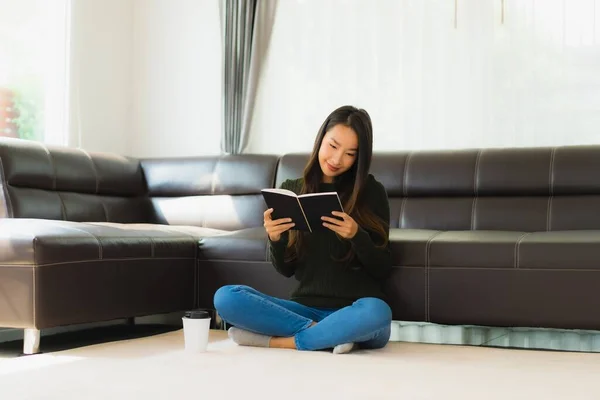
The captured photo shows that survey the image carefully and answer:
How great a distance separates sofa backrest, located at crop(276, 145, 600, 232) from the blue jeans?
3.21ft

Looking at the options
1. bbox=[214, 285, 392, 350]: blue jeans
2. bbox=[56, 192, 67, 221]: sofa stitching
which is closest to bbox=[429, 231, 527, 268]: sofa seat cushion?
bbox=[214, 285, 392, 350]: blue jeans

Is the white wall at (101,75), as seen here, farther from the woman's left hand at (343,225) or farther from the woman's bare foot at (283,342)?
the woman's left hand at (343,225)

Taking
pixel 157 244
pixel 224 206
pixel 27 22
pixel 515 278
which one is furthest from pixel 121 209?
pixel 515 278

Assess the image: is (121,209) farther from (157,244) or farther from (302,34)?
(302,34)

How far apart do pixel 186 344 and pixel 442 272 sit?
1.01 metres

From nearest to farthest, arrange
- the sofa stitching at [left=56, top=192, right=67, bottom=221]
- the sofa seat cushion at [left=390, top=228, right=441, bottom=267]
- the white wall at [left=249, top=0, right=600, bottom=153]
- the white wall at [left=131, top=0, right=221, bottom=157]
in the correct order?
the sofa seat cushion at [left=390, top=228, right=441, bottom=267], the sofa stitching at [left=56, top=192, right=67, bottom=221], the white wall at [left=249, top=0, right=600, bottom=153], the white wall at [left=131, top=0, right=221, bottom=157]

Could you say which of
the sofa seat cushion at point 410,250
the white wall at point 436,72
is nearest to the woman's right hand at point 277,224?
the sofa seat cushion at point 410,250

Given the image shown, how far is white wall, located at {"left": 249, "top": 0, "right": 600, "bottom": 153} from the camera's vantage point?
161 inches

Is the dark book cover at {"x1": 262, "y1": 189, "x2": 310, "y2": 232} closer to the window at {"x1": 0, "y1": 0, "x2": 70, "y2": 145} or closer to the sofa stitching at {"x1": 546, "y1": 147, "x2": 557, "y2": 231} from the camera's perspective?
the sofa stitching at {"x1": 546, "y1": 147, "x2": 557, "y2": 231}

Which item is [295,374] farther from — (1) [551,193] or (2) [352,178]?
(1) [551,193]

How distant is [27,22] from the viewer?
14.9 feet

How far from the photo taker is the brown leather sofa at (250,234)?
2.89 meters

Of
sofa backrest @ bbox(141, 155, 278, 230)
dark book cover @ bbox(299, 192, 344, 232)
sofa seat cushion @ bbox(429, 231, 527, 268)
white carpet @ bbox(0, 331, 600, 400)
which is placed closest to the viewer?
white carpet @ bbox(0, 331, 600, 400)

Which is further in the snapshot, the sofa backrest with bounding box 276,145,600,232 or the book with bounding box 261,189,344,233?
the sofa backrest with bounding box 276,145,600,232
